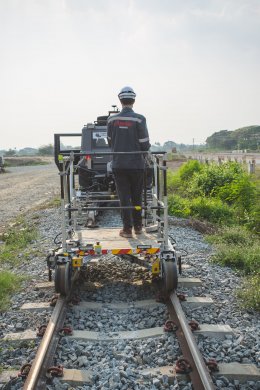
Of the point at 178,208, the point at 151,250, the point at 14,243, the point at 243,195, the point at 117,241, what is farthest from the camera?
the point at 178,208

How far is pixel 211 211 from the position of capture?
492 inches

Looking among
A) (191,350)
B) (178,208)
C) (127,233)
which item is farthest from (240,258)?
(178,208)

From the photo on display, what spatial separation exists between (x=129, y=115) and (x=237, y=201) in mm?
7478

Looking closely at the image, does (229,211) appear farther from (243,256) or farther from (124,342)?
(124,342)

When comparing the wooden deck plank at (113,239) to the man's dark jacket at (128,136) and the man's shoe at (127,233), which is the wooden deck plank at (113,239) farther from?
the man's dark jacket at (128,136)

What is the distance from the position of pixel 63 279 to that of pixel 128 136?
2.12 meters

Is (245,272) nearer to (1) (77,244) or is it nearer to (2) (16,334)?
(1) (77,244)

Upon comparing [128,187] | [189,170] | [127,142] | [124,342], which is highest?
[127,142]

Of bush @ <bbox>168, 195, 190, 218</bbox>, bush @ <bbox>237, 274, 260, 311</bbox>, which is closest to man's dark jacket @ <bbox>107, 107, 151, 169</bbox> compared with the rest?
bush @ <bbox>237, 274, 260, 311</bbox>

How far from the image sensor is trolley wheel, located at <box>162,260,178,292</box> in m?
5.73

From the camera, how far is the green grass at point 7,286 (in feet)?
19.8

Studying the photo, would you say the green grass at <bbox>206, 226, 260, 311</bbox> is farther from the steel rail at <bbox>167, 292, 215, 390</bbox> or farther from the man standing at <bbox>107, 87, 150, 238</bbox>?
the man standing at <bbox>107, 87, 150, 238</bbox>

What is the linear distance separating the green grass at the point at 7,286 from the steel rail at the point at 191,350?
2183mm

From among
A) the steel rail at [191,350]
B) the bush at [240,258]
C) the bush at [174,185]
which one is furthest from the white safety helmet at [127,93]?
the bush at [174,185]
